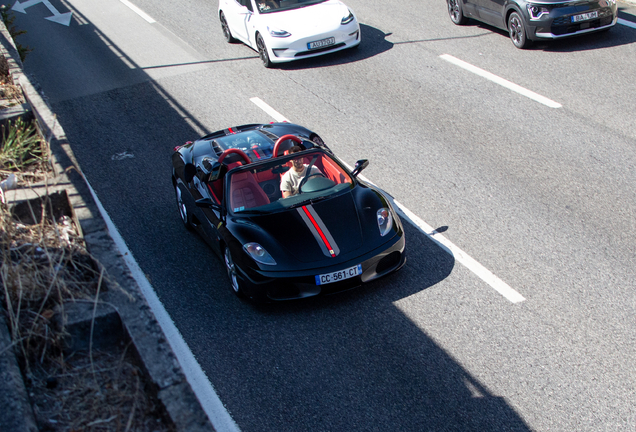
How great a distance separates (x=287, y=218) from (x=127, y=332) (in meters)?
2.28

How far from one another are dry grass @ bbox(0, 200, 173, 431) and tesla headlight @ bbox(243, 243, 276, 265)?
151 cm

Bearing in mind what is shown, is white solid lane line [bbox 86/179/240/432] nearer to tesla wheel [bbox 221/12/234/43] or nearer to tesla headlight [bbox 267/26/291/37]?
tesla headlight [bbox 267/26/291/37]

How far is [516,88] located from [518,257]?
211 inches

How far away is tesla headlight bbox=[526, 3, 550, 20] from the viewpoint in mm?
12237

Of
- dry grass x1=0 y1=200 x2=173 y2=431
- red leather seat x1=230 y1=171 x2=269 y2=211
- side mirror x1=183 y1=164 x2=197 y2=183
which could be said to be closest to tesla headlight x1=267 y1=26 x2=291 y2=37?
side mirror x1=183 y1=164 x2=197 y2=183

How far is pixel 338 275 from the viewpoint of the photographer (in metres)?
6.05

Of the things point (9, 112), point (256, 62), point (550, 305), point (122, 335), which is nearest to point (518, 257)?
point (550, 305)

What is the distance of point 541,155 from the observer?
29.4 feet

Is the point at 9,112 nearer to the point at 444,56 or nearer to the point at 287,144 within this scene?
the point at 287,144

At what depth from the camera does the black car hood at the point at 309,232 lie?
6133 millimetres

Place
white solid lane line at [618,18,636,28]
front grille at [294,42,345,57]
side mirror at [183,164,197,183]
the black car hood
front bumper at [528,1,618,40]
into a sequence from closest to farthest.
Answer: the black car hood
side mirror at [183,164,197,183]
front bumper at [528,1,618,40]
front grille at [294,42,345,57]
white solid lane line at [618,18,636,28]

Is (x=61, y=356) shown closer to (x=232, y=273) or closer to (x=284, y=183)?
(x=232, y=273)

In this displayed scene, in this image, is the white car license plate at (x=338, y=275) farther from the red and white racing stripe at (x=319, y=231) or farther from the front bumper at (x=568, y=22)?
the front bumper at (x=568, y=22)

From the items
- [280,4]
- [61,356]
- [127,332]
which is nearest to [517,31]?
[280,4]
